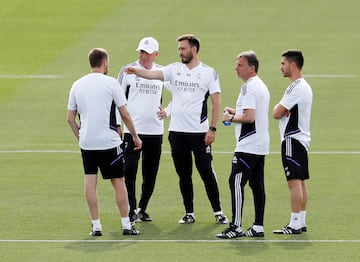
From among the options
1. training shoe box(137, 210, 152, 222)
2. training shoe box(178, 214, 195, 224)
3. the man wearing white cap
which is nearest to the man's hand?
the man wearing white cap

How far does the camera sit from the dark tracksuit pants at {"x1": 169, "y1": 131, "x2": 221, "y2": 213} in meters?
14.4

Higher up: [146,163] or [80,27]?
[80,27]

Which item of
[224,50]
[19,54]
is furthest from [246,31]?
[19,54]

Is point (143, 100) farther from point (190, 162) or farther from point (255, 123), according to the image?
point (255, 123)

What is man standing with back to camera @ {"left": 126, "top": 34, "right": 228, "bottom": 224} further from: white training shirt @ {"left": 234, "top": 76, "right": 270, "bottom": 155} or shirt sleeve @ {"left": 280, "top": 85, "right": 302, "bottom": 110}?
shirt sleeve @ {"left": 280, "top": 85, "right": 302, "bottom": 110}

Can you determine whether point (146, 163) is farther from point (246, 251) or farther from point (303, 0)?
point (303, 0)

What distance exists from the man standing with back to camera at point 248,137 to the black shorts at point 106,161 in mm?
1315

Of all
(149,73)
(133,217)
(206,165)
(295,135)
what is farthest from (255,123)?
(133,217)

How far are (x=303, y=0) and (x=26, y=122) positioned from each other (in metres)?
10.4

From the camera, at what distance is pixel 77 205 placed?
50.0 ft

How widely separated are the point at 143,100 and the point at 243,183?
2.04m

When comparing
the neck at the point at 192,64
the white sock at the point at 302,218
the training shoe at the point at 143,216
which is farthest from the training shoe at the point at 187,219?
the neck at the point at 192,64

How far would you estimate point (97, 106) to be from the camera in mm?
13367

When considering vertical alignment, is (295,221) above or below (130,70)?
below
